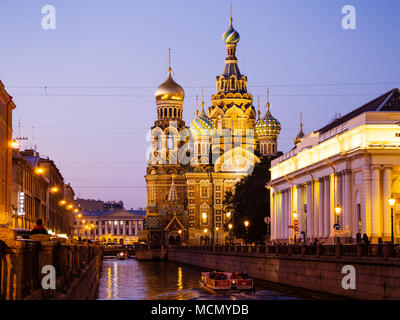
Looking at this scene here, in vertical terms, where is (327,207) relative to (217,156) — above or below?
below

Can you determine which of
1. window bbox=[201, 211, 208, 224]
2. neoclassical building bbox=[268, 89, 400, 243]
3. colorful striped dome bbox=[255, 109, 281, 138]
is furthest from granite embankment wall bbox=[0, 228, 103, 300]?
window bbox=[201, 211, 208, 224]

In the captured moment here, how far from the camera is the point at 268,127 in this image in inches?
6521

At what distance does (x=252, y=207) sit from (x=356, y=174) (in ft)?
144

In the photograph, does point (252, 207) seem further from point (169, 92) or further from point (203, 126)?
point (169, 92)

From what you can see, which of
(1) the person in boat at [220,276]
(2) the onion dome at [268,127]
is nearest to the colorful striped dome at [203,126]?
(2) the onion dome at [268,127]

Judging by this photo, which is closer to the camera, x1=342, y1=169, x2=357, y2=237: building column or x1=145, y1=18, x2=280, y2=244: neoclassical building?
x1=342, y1=169, x2=357, y2=237: building column

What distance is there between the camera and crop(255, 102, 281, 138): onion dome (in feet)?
543

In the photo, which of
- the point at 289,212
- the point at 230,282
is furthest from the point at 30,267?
the point at 289,212

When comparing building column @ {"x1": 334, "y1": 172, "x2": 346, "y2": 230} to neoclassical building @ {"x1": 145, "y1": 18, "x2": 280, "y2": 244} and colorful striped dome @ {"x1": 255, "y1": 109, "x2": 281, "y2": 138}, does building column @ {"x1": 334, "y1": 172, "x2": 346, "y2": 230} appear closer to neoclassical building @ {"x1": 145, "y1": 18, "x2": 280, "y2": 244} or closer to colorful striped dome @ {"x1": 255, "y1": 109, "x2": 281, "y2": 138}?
neoclassical building @ {"x1": 145, "y1": 18, "x2": 280, "y2": 244}

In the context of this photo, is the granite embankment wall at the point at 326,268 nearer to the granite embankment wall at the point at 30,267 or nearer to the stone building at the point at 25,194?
the granite embankment wall at the point at 30,267

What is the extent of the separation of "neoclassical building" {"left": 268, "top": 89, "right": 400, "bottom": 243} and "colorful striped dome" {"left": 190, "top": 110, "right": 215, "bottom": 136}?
3438 inches

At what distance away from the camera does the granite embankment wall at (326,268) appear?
35.2 metres

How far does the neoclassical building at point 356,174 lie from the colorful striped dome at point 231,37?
92.6 m
